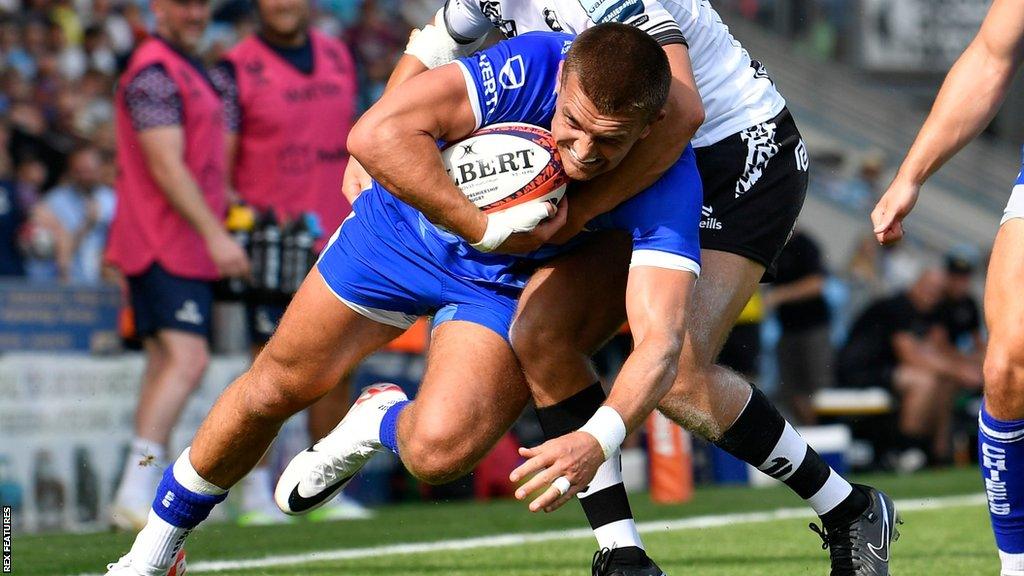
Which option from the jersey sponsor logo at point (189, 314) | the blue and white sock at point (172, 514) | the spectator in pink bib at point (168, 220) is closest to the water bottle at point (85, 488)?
the spectator in pink bib at point (168, 220)

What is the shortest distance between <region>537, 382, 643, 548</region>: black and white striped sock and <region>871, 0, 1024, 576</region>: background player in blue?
43.0 inches

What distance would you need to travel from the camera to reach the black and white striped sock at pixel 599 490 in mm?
4984

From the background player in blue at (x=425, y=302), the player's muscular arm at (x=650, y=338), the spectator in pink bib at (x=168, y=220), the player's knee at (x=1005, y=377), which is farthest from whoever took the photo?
the spectator in pink bib at (x=168, y=220)

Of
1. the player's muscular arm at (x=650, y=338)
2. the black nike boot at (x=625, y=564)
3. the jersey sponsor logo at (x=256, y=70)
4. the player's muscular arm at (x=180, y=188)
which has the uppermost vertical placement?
the player's muscular arm at (x=650, y=338)

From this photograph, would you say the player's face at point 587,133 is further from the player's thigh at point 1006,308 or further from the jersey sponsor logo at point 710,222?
the player's thigh at point 1006,308

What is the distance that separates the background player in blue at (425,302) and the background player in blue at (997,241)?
69 centimetres

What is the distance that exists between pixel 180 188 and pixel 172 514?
3.45 meters

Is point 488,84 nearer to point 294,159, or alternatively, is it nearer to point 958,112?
point 958,112

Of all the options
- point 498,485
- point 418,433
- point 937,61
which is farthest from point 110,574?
point 937,61

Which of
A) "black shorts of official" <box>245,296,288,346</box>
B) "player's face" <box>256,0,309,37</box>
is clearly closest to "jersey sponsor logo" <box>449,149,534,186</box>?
"black shorts of official" <box>245,296,288,346</box>

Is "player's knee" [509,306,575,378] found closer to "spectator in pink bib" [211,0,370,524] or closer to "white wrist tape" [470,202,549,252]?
"white wrist tape" [470,202,549,252]

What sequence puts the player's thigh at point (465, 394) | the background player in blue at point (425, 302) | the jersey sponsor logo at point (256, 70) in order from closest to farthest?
the background player in blue at point (425, 302), the player's thigh at point (465, 394), the jersey sponsor logo at point (256, 70)

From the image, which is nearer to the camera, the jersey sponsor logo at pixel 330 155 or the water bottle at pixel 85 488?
the water bottle at pixel 85 488

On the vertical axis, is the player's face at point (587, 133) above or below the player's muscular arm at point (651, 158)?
above
